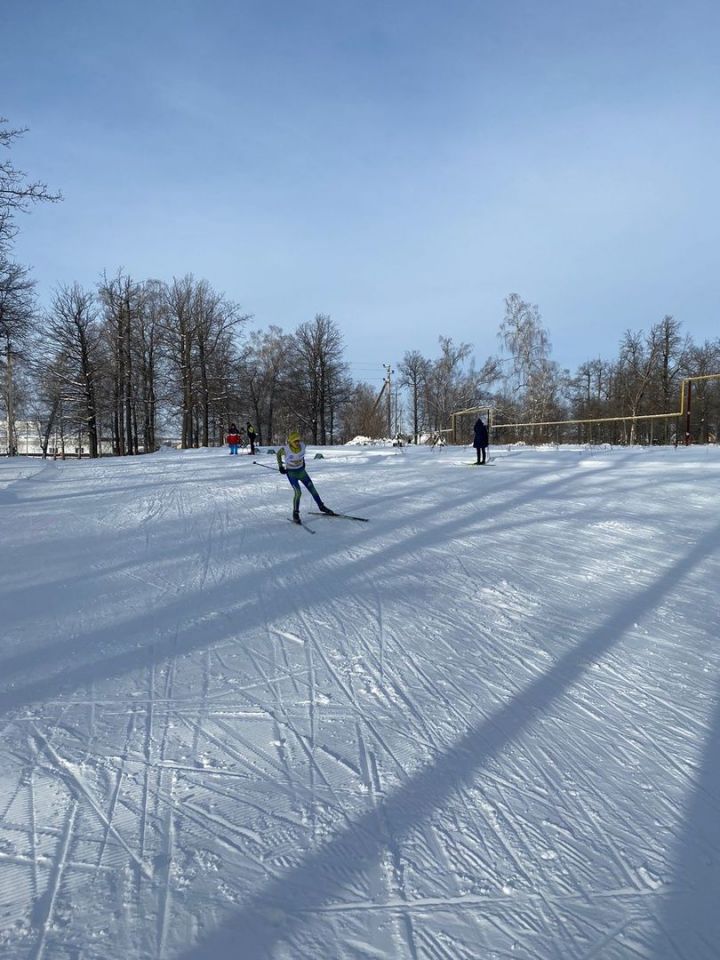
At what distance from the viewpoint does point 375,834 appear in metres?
2.87

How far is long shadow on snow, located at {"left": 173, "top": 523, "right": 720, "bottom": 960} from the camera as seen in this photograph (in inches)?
90.7

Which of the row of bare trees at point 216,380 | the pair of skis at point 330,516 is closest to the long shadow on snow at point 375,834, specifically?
the pair of skis at point 330,516

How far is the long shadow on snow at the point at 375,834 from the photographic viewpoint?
230 cm

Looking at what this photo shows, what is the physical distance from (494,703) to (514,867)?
1.56 meters

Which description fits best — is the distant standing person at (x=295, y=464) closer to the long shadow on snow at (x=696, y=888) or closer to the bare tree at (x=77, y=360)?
the long shadow on snow at (x=696, y=888)

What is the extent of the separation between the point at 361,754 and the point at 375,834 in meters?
0.67

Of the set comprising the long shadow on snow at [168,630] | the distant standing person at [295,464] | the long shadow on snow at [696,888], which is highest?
the distant standing person at [295,464]

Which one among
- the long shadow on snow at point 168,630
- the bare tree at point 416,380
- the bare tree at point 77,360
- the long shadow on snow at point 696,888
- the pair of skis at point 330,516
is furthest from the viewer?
the bare tree at point 416,380

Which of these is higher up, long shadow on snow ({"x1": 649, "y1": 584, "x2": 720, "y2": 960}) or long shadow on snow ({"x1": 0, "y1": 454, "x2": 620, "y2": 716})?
long shadow on snow ({"x1": 0, "y1": 454, "x2": 620, "y2": 716})

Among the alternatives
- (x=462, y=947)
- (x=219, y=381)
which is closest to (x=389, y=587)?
(x=462, y=947)

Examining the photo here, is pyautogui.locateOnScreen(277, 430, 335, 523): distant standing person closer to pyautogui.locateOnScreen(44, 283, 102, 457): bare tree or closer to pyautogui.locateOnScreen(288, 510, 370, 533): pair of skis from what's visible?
pyautogui.locateOnScreen(288, 510, 370, 533): pair of skis

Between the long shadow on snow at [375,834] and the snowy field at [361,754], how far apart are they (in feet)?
0.04

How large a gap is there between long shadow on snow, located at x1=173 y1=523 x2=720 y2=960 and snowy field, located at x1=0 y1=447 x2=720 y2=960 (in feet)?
0.04

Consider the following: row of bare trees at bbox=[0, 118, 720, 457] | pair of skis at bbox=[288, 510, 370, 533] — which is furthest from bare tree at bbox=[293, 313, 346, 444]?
pair of skis at bbox=[288, 510, 370, 533]
